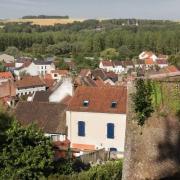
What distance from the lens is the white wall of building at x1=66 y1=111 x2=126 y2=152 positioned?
2733 cm

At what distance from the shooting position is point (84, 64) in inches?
4136

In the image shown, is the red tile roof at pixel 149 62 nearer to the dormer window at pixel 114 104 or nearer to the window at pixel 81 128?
the dormer window at pixel 114 104

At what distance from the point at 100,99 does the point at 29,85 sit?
35540 mm

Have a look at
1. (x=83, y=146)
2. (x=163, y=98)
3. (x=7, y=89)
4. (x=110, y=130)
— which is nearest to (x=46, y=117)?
(x=83, y=146)

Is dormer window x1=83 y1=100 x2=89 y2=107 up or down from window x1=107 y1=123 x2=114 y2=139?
up

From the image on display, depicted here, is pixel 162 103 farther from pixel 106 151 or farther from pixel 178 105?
pixel 106 151

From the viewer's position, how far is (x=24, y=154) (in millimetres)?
19516

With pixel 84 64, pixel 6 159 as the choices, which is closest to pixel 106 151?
pixel 6 159

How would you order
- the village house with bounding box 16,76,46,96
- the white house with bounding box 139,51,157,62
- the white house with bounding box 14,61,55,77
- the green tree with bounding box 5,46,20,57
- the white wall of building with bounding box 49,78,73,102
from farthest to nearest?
1. the green tree with bounding box 5,46,20,57
2. the white house with bounding box 139,51,157,62
3. the white house with bounding box 14,61,55,77
4. the village house with bounding box 16,76,46,96
5. the white wall of building with bounding box 49,78,73,102

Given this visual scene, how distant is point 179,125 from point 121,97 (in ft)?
51.0

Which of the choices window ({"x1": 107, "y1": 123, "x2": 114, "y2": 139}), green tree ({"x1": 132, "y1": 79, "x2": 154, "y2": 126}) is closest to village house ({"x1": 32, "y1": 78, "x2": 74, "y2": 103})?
window ({"x1": 107, "y1": 123, "x2": 114, "y2": 139})

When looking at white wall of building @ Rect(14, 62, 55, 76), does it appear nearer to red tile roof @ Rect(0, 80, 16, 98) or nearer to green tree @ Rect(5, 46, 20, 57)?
green tree @ Rect(5, 46, 20, 57)

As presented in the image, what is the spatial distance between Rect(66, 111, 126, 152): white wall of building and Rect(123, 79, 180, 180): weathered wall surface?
46.5 feet

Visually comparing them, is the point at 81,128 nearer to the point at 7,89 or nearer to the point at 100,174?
the point at 100,174
